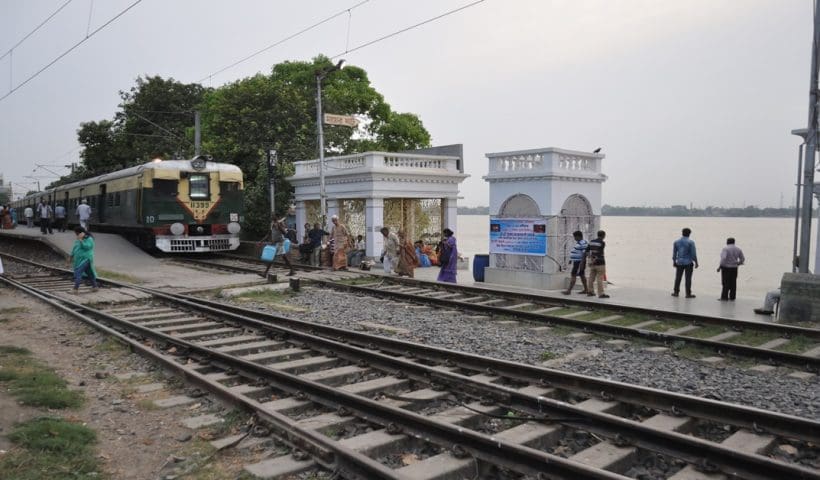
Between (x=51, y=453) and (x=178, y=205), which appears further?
(x=178, y=205)

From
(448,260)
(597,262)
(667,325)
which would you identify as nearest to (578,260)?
(597,262)

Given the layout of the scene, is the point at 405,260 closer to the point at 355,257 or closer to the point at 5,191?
the point at 355,257

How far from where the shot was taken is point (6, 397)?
612 centimetres

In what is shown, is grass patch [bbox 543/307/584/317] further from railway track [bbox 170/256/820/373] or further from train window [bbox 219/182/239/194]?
train window [bbox 219/182/239/194]

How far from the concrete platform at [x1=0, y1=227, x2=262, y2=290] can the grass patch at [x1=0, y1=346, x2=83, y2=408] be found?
23.1 ft

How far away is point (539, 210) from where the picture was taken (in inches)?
618

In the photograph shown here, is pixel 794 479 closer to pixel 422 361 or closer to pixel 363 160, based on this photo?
pixel 422 361

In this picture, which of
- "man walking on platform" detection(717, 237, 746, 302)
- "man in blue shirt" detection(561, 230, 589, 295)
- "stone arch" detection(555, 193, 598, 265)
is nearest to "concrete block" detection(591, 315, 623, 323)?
"man in blue shirt" detection(561, 230, 589, 295)

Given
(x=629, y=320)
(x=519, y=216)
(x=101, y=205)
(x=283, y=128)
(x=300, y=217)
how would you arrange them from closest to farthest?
(x=629, y=320) < (x=519, y=216) < (x=300, y=217) < (x=101, y=205) < (x=283, y=128)

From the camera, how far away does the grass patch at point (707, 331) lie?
369 inches

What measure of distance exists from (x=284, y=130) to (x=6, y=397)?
85.6ft

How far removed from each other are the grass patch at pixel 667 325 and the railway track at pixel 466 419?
4209mm

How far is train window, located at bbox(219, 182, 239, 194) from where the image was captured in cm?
2305

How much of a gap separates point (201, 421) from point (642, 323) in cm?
751
